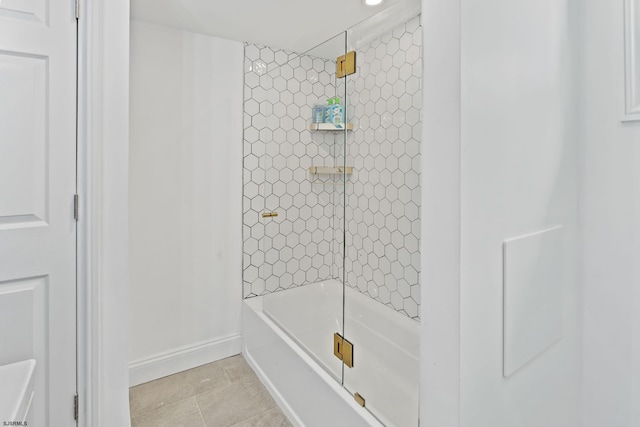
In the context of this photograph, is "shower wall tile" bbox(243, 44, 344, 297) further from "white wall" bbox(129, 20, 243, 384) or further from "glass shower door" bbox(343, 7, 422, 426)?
"glass shower door" bbox(343, 7, 422, 426)

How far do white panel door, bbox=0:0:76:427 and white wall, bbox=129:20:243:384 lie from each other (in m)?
0.68

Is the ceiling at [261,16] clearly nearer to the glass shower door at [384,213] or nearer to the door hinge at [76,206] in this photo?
the glass shower door at [384,213]

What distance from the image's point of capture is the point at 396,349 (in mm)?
1764

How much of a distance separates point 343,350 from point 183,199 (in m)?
1.33

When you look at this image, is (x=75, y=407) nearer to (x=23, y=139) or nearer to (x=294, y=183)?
(x=23, y=139)

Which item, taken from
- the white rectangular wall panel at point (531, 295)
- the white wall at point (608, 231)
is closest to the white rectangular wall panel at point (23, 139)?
the white rectangular wall panel at point (531, 295)

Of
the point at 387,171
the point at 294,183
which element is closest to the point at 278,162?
the point at 294,183

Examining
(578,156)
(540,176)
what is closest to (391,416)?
(540,176)

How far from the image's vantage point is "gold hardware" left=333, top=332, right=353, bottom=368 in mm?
1512

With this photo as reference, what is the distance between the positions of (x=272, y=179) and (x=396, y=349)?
1357 millimetres

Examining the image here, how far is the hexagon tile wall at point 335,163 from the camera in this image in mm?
1671

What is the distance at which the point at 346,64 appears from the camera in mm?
1727

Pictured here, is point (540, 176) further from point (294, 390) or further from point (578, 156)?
point (294, 390)

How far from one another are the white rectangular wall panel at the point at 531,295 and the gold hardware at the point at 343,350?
78 cm
